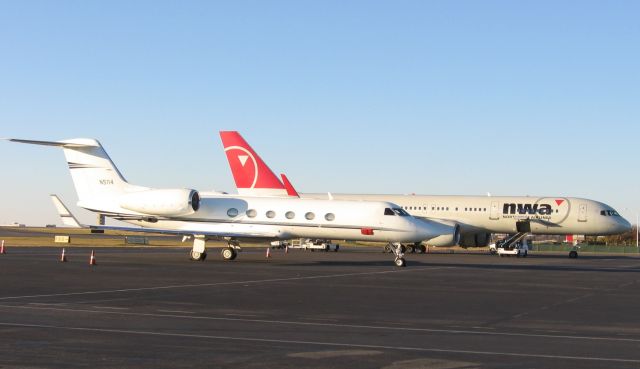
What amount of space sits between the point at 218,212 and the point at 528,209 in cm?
2285

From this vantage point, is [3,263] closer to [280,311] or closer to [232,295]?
[232,295]

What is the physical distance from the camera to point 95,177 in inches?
1500

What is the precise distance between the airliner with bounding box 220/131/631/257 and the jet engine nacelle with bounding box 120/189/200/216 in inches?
723

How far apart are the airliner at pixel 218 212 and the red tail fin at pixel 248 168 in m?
17.5

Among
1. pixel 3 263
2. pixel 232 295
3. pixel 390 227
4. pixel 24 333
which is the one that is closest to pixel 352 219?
pixel 390 227

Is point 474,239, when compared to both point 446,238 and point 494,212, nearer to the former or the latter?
point 494,212

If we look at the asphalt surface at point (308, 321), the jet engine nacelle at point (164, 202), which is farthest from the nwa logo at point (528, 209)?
the asphalt surface at point (308, 321)

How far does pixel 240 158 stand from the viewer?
56562mm

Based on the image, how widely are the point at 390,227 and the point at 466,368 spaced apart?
25.6m

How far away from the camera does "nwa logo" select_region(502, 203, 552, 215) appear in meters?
52.3

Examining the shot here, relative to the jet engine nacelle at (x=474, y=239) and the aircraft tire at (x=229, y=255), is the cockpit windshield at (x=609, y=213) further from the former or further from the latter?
the aircraft tire at (x=229, y=255)

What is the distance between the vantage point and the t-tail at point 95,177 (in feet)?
125

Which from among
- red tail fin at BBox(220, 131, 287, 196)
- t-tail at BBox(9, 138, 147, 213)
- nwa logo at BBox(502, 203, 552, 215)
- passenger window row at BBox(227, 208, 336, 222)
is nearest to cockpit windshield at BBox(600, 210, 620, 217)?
nwa logo at BBox(502, 203, 552, 215)

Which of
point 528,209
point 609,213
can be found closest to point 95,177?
point 528,209
